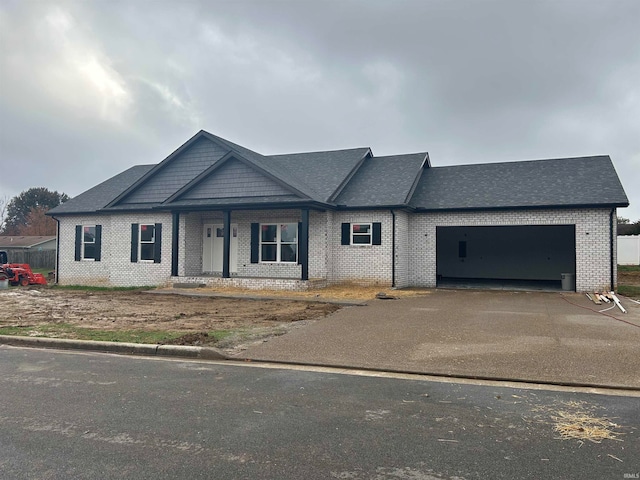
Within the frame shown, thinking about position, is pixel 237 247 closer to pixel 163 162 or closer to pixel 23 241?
pixel 163 162

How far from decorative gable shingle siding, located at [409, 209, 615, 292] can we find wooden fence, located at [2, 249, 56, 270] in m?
31.1

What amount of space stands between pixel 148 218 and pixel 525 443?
66.9 ft

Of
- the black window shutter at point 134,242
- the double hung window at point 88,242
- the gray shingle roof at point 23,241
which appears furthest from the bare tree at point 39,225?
the black window shutter at point 134,242

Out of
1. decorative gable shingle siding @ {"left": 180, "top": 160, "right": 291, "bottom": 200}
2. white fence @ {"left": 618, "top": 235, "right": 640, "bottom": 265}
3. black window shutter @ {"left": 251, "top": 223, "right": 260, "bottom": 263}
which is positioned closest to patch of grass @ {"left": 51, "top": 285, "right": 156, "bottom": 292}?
decorative gable shingle siding @ {"left": 180, "top": 160, "right": 291, "bottom": 200}

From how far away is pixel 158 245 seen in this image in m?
22.0

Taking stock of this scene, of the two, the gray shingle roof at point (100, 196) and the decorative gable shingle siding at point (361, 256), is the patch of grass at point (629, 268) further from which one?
the gray shingle roof at point (100, 196)

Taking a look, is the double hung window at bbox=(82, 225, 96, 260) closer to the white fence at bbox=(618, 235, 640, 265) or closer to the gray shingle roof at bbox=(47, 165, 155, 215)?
the gray shingle roof at bbox=(47, 165, 155, 215)

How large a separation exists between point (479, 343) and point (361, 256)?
1114 cm

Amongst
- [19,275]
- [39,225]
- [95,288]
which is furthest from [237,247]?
[39,225]

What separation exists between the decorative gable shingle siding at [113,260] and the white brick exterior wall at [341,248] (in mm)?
45

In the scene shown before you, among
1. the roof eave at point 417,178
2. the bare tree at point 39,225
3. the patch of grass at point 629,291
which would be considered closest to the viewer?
the patch of grass at point 629,291

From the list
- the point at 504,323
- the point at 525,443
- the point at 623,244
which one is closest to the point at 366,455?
the point at 525,443

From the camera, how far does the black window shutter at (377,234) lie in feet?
64.5

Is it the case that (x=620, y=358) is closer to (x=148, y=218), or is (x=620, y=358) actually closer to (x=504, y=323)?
(x=504, y=323)
